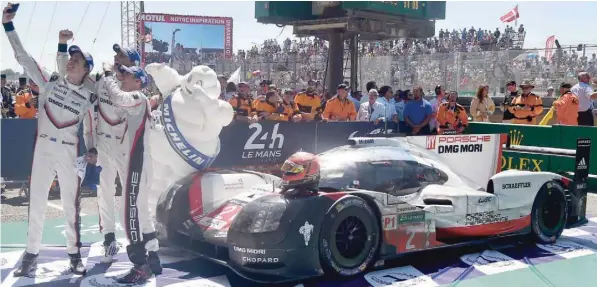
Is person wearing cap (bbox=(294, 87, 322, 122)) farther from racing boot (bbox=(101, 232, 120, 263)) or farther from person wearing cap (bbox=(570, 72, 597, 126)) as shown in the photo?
racing boot (bbox=(101, 232, 120, 263))

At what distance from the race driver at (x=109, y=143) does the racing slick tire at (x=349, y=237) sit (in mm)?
1797

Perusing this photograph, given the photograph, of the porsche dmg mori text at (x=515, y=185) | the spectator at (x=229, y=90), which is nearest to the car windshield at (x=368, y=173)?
the porsche dmg mori text at (x=515, y=185)

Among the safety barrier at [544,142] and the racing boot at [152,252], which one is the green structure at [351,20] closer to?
the safety barrier at [544,142]

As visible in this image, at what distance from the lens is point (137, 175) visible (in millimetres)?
4977

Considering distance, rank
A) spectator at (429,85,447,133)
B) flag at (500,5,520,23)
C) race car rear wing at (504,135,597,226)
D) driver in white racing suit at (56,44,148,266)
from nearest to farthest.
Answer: driver in white racing suit at (56,44,148,266), race car rear wing at (504,135,597,226), spectator at (429,85,447,133), flag at (500,5,520,23)

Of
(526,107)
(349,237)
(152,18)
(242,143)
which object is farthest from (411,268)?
(152,18)

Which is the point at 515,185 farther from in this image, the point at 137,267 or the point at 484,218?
the point at 137,267

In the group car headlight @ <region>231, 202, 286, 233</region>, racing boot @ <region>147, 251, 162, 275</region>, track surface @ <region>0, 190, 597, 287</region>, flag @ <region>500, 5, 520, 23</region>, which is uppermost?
flag @ <region>500, 5, 520, 23</region>

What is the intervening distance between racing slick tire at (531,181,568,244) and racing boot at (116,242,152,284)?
397 cm

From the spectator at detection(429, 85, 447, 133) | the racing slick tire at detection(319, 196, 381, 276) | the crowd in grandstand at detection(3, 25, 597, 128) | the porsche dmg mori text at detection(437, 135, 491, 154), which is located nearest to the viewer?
the racing slick tire at detection(319, 196, 381, 276)

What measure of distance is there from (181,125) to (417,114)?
5717 mm

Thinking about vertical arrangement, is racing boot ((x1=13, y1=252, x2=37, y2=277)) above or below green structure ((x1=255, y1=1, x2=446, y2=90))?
below

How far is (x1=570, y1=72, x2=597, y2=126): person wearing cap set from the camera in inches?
455

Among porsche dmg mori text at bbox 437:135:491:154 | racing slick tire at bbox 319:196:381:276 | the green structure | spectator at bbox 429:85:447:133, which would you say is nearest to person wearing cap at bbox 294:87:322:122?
spectator at bbox 429:85:447:133
